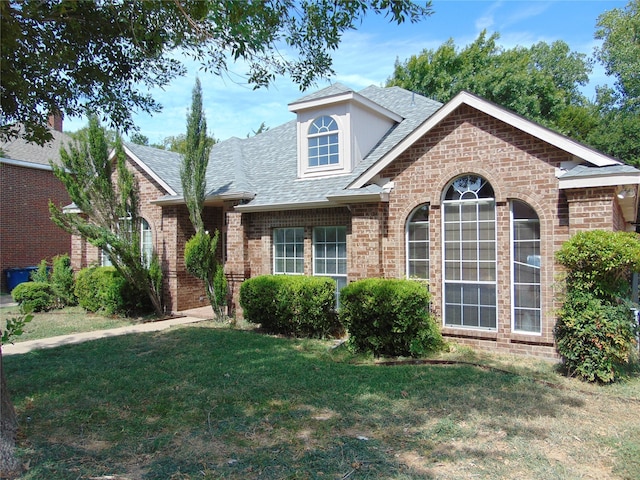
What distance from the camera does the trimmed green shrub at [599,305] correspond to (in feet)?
22.4

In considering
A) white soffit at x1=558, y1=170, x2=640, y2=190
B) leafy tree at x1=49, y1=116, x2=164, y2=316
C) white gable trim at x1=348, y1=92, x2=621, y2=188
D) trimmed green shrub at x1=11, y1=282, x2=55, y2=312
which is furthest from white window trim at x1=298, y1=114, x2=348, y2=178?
trimmed green shrub at x1=11, y1=282, x2=55, y2=312

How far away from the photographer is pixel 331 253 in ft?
37.9

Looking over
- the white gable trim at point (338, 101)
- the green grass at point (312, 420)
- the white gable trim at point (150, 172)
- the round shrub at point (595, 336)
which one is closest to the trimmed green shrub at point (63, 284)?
the white gable trim at point (150, 172)

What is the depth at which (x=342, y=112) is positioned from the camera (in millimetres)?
12211

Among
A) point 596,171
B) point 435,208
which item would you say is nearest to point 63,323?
point 435,208

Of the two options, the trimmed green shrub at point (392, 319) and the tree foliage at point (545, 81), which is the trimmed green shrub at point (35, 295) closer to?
the trimmed green shrub at point (392, 319)

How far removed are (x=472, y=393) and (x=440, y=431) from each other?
1.52 metres

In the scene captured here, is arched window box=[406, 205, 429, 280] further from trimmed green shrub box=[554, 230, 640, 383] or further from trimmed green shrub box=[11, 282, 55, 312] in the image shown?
trimmed green shrub box=[11, 282, 55, 312]

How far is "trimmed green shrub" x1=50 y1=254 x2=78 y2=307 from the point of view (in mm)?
16109

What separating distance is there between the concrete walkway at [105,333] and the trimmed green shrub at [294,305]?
104 inches

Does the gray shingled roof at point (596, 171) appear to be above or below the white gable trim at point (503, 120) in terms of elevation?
below

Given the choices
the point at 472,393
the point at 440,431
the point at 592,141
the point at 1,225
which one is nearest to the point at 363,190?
the point at 472,393

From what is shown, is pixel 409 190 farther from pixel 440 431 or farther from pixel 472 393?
pixel 440 431

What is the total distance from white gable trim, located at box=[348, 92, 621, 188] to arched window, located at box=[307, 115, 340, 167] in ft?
8.76
